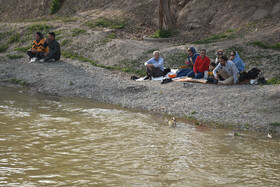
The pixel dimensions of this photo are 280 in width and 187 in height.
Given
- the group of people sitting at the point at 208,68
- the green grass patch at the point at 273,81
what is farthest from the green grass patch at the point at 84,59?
the green grass patch at the point at 273,81

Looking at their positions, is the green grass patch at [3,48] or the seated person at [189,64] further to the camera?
the green grass patch at [3,48]

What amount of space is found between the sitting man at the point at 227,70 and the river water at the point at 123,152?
2.89m

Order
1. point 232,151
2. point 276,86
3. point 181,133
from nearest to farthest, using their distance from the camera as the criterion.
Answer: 1. point 232,151
2. point 181,133
3. point 276,86

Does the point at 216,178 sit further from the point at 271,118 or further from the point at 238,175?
the point at 271,118

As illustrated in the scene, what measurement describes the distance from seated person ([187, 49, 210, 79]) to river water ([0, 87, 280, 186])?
314cm

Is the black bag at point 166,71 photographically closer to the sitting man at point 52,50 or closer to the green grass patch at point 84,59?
the green grass patch at point 84,59

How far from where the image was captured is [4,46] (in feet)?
62.0

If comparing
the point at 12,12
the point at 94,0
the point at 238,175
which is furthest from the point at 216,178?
the point at 12,12

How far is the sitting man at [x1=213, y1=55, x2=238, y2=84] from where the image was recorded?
11.6m

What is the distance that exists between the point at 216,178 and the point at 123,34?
541 inches

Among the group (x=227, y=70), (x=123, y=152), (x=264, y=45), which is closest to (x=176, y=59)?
(x=264, y=45)

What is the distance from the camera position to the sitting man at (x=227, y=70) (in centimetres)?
1156

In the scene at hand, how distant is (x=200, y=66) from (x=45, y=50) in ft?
21.8

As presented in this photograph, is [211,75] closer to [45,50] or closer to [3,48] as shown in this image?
[45,50]
